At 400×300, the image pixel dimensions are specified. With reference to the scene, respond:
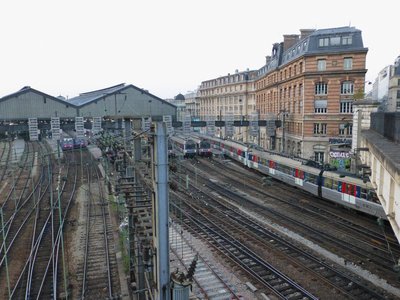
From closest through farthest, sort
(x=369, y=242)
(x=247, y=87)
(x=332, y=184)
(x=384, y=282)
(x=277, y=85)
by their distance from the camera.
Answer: (x=384, y=282) → (x=369, y=242) → (x=332, y=184) → (x=277, y=85) → (x=247, y=87)

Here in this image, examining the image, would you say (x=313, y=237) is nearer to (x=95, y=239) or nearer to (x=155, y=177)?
(x=95, y=239)

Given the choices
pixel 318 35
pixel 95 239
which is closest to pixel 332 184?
pixel 95 239

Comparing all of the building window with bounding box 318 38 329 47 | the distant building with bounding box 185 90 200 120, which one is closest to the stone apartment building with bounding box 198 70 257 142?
the distant building with bounding box 185 90 200 120

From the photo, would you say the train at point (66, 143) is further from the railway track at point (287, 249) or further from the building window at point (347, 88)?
the building window at point (347, 88)

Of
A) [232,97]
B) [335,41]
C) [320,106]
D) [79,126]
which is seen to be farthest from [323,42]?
[232,97]

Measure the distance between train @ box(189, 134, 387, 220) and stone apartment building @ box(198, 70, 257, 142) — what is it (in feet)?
103

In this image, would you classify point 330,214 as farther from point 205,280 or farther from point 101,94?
point 101,94

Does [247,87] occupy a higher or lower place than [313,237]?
higher

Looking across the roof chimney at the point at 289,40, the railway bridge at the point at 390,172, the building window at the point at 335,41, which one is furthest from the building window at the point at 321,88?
the railway bridge at the point at 390,172

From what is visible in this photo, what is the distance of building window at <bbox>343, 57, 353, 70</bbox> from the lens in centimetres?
3731

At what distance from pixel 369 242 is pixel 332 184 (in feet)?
19.3

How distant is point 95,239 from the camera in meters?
17.9

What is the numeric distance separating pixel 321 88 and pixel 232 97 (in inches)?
1678

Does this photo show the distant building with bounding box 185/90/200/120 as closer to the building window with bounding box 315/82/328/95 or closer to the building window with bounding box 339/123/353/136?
the building window with bounding box 315/82/328/95
